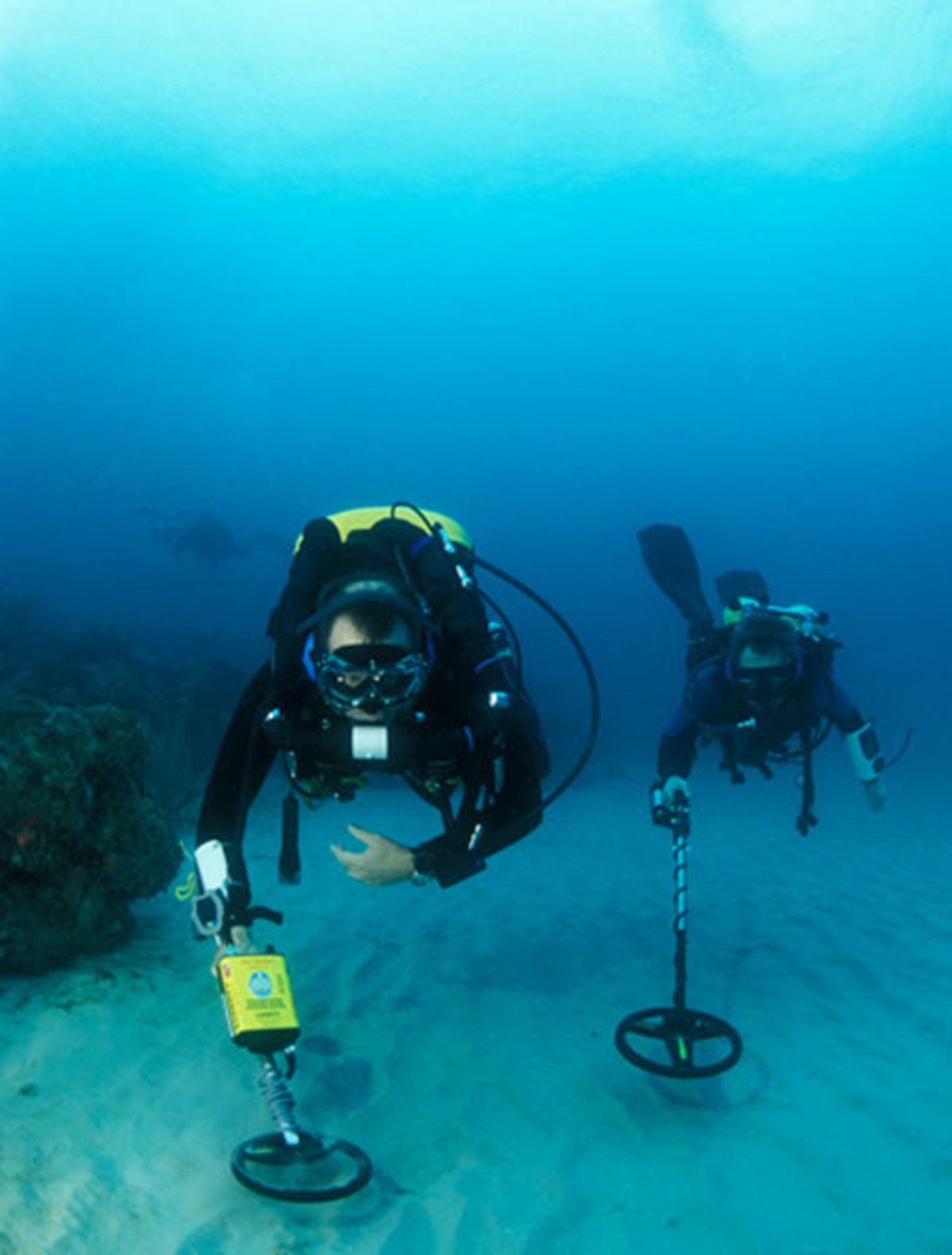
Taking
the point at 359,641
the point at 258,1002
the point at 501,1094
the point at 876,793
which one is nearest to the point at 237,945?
the point at 258,1002

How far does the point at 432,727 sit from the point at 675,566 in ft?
27.2

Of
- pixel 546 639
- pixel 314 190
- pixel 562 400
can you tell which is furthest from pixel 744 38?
pixel 562 400

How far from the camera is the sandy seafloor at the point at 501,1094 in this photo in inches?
104

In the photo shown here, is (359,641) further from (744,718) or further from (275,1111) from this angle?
(744,718)

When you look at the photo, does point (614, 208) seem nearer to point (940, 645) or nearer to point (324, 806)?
point (940, 645)

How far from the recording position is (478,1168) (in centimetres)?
303

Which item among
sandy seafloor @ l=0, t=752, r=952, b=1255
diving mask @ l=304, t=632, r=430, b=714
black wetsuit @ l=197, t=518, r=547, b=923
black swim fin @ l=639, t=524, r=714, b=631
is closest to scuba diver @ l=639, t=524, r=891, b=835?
sandy seafloor @ l=0, t=752, r=952, b=1255

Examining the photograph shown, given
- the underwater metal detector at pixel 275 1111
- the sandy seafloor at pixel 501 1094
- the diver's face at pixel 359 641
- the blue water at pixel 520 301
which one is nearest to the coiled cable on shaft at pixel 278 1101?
the underwater metal detector at pixel 275 1111

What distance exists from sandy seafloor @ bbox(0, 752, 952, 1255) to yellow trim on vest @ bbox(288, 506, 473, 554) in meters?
2.84

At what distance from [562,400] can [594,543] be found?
92.5 ft

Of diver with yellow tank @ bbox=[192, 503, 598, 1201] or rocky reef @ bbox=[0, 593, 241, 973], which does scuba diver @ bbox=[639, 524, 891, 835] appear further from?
rocky reef @ bbox=[0, 593, 241, 973]

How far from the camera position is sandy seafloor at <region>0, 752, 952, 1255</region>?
265 centimetres

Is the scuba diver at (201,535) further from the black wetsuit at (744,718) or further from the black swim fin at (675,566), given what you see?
the black wetsuit at (744,718)

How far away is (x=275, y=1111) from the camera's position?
106 inches
